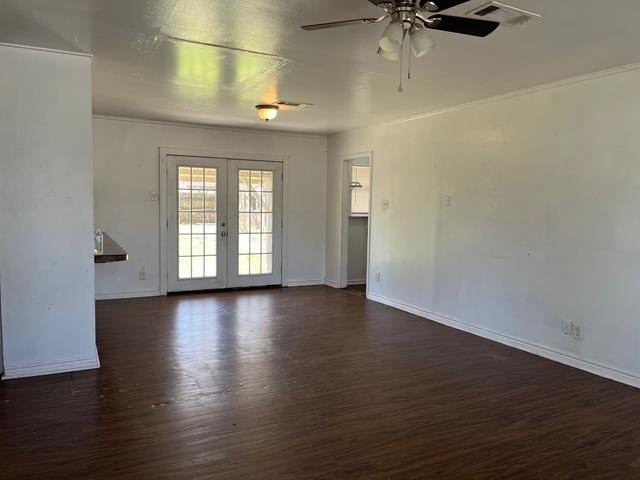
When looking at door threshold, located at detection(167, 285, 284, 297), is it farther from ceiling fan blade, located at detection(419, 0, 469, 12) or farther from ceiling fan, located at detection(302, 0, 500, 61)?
ceiling fan blade, located at detection(419, 0, 469, 12)

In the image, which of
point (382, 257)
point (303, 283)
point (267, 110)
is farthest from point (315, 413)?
point (303, 283)

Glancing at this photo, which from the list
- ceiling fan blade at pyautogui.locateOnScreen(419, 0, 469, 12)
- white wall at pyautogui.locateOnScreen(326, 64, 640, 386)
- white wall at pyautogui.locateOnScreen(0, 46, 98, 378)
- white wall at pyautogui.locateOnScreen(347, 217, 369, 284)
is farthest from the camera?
white wall at pyautogui.locateOnScreen(347, 217, 369, 284)

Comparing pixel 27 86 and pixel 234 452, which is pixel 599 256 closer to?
pixel 234 452

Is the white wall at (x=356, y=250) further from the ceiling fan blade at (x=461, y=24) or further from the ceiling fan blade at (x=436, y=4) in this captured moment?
the ceiling fan blade at (x=436, y=4)

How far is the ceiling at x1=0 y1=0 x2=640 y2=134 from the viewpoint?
269cm

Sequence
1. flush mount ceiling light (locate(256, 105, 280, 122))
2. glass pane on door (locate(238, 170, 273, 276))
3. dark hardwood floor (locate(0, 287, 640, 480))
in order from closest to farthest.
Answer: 1. dark hardwood floor (locate(0, 287, 640, 480))
2. flush mount ceiling light (locate(256, 105, 280, 122))
3. glass pane on door (locate(238, 170, 273, 276))

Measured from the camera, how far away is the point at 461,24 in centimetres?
227

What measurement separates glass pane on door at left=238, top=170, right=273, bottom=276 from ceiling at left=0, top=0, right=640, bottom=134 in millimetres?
2103

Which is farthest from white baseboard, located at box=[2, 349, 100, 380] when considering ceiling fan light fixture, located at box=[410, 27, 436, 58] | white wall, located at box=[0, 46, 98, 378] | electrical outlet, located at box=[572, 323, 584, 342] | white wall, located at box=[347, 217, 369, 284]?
white wall, located at box=[347, 217, 369, 284]

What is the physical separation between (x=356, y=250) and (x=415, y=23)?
5.73 metres

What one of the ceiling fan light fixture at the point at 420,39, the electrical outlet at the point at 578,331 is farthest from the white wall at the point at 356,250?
the ceiling fan light fixture at the point at 420,39

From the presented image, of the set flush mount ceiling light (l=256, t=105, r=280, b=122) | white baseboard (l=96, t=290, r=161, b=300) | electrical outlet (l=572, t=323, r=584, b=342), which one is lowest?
white baseboard (l=96, t=290, r=161, b=300)

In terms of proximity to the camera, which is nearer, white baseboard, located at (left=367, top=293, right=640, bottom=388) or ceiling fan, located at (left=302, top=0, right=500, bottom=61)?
ceiling fan, located at (left=302, top=0, right=500, bottom=61)

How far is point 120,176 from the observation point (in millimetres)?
6328
